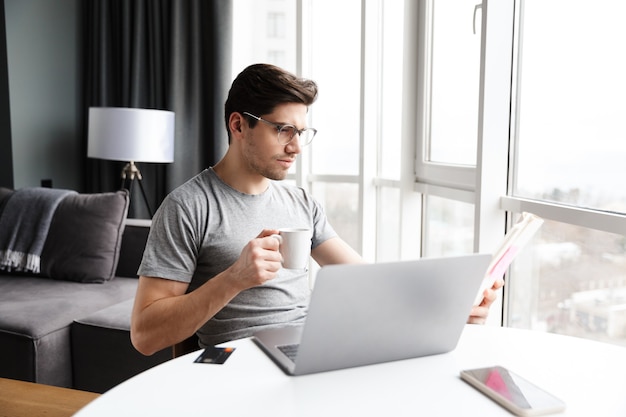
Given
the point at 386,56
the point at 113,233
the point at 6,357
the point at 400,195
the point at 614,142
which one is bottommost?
the point at 6,357

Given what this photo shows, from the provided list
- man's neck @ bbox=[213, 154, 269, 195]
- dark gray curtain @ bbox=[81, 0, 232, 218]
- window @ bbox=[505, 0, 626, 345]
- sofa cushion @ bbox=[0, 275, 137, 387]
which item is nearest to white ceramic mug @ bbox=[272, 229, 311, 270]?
man's neck @ bbox=[213, 154, 269, 195]

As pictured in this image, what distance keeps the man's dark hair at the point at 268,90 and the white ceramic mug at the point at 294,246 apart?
52 centimetres

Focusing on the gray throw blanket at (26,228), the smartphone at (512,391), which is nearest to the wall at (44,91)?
the gray throw blanket at (26,228)

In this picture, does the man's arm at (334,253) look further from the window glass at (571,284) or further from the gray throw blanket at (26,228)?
the gray throw blanket at (26,228)

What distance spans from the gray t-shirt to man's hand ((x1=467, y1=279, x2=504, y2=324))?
46 cm

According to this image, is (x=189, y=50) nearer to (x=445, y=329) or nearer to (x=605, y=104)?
(x=605, y=104)

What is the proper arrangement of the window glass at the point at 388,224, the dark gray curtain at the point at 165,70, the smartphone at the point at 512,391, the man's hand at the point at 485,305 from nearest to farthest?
1. the smartphone at the point at 512,391
2. the man's hand at the point at 485,305
3. the window glass at the point at 388,224
4. the dark gray curtain at the point at 165,70

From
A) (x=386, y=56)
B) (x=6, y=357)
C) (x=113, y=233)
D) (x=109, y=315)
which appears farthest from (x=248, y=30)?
(x=6, y=357)

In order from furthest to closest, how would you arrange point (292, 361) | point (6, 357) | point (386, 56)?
point (386, 56)
point (6, 357)
point (292, 361)

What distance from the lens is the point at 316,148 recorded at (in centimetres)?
351

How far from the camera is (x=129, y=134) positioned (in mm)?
3545

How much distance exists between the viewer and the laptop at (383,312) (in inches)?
37.8

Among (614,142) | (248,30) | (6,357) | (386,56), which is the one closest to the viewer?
(614,142)

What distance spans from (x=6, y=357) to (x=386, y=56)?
6.93 feet
